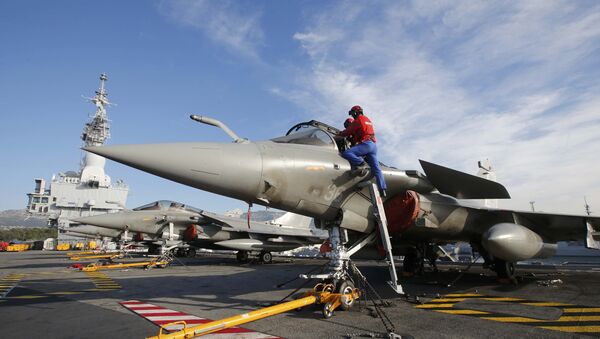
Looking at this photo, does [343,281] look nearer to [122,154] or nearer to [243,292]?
[243,292]

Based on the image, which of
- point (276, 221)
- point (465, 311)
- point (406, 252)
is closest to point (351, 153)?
point (465, 311)

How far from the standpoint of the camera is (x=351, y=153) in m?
5.46

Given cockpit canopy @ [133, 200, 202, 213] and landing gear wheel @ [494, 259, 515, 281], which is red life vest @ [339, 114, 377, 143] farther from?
cockpit canopy @ [133, 200, 202, 213]

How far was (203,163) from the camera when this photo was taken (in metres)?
4.25

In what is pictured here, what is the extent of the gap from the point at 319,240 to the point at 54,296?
1415 cm

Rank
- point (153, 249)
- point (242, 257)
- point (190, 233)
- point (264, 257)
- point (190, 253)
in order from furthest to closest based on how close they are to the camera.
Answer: point (190, 253) < point (153, 249) < point (242, 257) < point (264, 257) < point (190, 233)

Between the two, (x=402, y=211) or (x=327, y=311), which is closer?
(x=327, y=311)

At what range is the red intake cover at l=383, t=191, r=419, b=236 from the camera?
6426 mm

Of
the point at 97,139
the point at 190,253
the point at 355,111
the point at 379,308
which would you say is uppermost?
the point at 97,139

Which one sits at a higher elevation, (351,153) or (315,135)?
(315,135)

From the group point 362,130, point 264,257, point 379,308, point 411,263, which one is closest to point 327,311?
point 379,308

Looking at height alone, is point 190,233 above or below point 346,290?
above

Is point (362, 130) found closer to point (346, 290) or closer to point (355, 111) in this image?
point (355, 111)

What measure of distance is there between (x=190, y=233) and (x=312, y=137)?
13.8 metres
